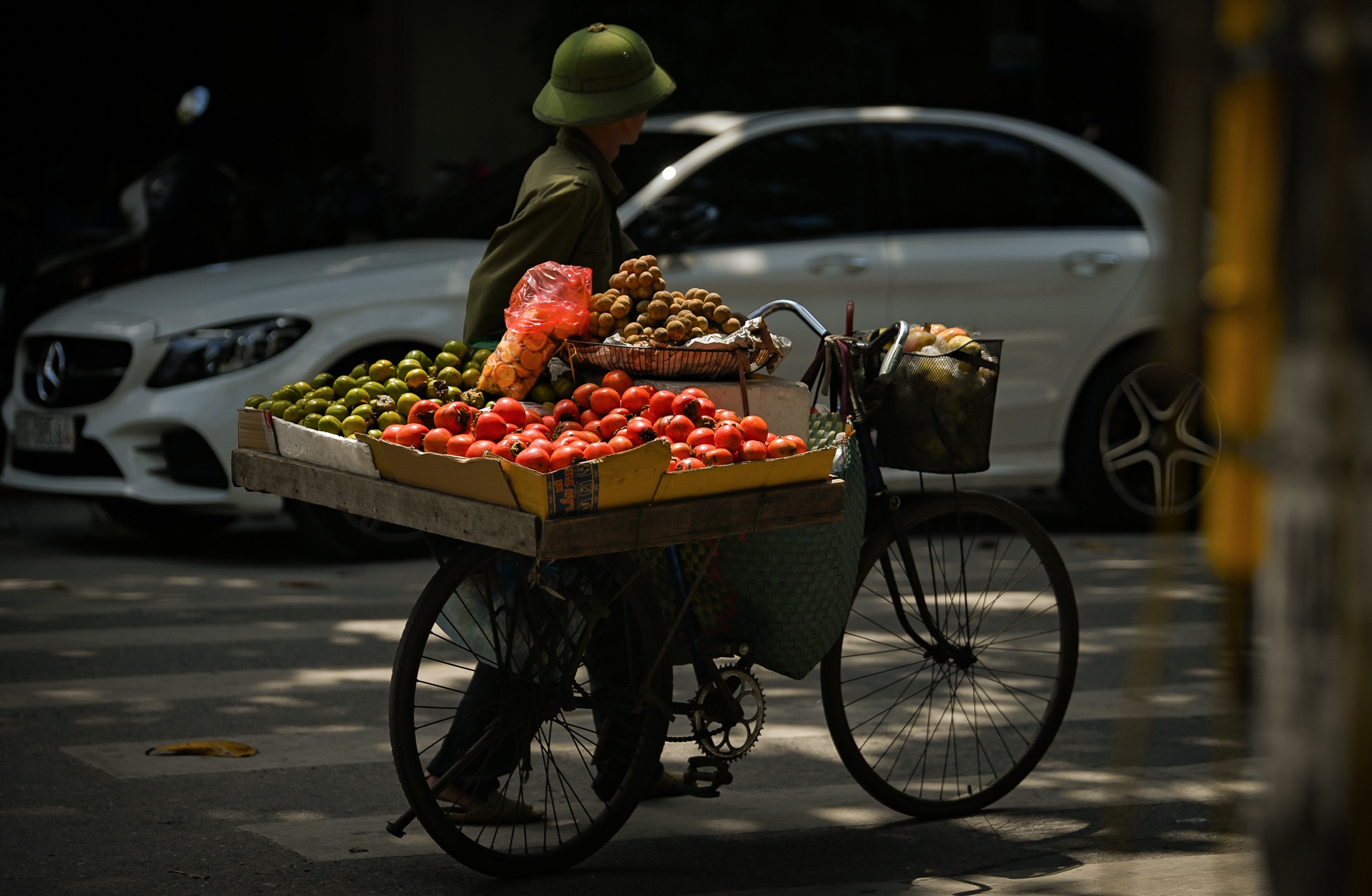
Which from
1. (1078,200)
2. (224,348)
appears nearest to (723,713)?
(224,348)

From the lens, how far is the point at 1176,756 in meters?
4.93

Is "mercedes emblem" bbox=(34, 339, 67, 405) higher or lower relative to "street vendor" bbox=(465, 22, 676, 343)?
lower

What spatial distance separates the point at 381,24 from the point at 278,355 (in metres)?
8.56

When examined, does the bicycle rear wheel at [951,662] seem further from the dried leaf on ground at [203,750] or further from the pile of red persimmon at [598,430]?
the dried leaf on ground at [203,750]

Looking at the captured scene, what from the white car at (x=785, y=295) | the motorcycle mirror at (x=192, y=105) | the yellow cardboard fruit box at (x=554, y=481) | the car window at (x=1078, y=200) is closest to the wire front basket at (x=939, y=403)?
the yellow cardboard fruit box at (x=554, y=481)

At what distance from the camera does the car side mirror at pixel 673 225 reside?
7207 millimetres

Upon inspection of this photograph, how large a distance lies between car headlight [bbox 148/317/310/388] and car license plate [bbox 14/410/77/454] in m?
0.45

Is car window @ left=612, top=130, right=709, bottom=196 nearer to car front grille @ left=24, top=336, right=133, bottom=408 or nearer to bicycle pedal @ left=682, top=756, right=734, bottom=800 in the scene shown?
car front grille @ left=24, top=336, right=133, bottom=408

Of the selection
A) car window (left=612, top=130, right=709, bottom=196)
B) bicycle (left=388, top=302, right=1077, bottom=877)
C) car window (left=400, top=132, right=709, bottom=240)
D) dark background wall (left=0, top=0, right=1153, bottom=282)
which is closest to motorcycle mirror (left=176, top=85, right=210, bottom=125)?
dark background wall (left=0, top=0, right=1153, bottom=282)

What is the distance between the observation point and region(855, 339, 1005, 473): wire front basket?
4199mm

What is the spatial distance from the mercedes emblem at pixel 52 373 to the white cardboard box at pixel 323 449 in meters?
3.86

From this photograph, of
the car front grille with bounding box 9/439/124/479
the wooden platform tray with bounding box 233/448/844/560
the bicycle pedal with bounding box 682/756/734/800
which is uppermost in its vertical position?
the wooden platform tray with bounding box 233/448/844/560

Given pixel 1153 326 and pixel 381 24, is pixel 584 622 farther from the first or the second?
pixel 381 24

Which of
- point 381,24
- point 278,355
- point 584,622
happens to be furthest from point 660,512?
point 381,24
